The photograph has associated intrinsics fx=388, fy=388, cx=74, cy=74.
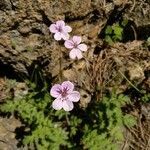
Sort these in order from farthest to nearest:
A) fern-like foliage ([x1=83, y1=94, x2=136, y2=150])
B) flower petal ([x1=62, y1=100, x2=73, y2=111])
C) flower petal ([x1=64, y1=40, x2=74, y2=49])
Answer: fern-like foliage ([x1=83, y1=94, x2=136, y2=150]), flower petal ([x1=64, y1=40, x2=74, y2=49]), flower petal ([x1=62, y1=100, x2=73, y2=111])

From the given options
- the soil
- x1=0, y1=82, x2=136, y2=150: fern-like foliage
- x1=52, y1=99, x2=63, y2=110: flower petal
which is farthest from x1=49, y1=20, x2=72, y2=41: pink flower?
x1=0, y1=82, x2=136, y2=150: fern-like foliage

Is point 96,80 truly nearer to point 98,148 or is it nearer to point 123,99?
point 123,99

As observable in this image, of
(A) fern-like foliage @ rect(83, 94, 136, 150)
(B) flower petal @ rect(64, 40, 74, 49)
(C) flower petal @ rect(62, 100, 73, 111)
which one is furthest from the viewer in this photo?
(A) fern-like foliage @ rect(83, 94, 136, 150)

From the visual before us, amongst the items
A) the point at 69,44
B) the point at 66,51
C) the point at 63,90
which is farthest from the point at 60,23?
the point at 63,90

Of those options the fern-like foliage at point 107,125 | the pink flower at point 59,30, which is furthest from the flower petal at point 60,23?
the fern-like foliage at point 107,125

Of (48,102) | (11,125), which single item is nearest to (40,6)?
(48,102)

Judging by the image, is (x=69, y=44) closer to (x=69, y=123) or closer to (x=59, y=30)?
(x=59, y=30)

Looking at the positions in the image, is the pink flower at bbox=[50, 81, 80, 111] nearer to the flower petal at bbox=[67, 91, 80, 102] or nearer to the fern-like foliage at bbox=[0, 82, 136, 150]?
the flower petal at bbox=[67, 91, 80, 102]
